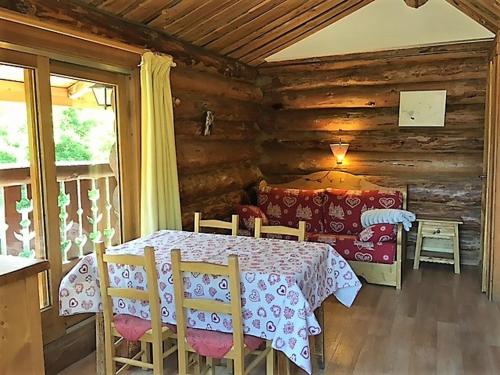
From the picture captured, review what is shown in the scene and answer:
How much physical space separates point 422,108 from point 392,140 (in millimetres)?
493

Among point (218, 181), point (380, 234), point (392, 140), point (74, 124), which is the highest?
point (74, 124)

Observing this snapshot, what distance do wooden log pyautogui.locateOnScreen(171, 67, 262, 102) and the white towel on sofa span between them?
2.02 m

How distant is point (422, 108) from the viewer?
5.21m

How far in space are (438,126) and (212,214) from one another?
2.73 meters

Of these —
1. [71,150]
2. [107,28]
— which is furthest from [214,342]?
[107,28]

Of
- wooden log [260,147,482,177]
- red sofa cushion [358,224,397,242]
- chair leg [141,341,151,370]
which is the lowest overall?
chair leg [141,341,151,370]

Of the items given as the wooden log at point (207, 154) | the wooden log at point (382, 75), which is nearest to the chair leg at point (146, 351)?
the wooden log at point (207, 154)

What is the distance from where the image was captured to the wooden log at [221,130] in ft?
14.3

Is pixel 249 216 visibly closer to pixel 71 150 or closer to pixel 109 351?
pixel 71 150

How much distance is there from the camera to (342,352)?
10.4 feet

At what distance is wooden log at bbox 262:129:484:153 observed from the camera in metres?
5.15

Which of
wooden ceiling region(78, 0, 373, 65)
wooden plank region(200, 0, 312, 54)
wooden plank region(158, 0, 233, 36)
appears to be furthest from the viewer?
wooden plank region(200, 0, 312, 54)

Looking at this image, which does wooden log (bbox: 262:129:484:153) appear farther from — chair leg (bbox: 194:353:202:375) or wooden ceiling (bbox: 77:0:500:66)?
chair leg (bbox: 194:353:202:375)

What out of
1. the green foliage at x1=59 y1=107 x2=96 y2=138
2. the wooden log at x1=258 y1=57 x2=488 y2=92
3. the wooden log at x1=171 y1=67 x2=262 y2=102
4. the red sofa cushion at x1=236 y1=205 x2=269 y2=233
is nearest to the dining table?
the green foliage at x1=59 y1=107 x2=96 y2=138
